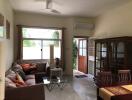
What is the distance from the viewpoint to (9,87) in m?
2.80

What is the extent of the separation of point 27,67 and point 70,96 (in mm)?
2387

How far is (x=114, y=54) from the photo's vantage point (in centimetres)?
486

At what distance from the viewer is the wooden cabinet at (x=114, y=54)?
4.34m

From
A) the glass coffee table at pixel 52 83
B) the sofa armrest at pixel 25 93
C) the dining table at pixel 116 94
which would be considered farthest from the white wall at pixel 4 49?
the dining table at pixel 116 94

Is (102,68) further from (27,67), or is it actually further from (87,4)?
(27,67)

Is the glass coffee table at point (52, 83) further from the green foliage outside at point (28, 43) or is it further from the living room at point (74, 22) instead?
the green foliage outside at point (28, 43)

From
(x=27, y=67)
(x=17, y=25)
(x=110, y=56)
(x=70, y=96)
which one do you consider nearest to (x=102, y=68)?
(x=110, y=56)

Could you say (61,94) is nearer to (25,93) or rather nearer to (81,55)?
(25,93)

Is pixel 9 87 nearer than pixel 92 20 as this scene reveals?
Yes

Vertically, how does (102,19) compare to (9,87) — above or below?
above

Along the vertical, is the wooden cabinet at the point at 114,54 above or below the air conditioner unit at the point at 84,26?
below

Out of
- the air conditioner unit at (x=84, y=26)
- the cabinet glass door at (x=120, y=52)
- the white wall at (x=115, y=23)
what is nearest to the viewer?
the cabinet glass door at (x=120, y=52)

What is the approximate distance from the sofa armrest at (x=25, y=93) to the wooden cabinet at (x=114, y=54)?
2814 mm

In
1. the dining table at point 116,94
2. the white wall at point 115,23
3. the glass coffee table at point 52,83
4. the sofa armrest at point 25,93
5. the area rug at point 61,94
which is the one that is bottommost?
→ the area rug at point 61,94
